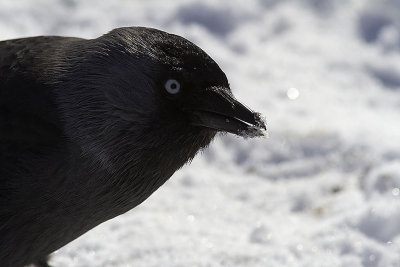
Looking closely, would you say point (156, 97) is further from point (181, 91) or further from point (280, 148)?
point (280, 148)

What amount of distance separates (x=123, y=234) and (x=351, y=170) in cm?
172

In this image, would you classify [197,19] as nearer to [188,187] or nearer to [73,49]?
[188,187]

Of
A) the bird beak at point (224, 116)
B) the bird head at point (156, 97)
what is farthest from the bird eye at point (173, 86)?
the bird beak at point (224, 116)

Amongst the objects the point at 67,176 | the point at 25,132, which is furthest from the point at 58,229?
the point at 25,132

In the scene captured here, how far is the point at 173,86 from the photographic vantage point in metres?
3.25

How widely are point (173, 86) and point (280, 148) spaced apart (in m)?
2.29

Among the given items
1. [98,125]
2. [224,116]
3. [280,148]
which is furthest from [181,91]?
[280,148]

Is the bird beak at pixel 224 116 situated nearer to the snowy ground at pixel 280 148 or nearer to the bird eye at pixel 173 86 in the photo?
the bird eye at pixel 173 86

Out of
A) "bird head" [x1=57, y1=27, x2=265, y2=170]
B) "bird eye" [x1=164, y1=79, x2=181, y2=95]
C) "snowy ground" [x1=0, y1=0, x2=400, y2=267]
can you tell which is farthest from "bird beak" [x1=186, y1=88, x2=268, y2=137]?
"snowy ground" [x1=0, y1=0, x2=400, y2=267]

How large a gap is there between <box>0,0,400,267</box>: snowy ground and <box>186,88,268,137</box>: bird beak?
127 centimetres

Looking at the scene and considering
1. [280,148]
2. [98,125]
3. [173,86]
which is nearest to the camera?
[173,86]

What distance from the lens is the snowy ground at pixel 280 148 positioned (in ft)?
14.3

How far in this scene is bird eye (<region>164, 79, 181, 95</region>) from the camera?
324cm

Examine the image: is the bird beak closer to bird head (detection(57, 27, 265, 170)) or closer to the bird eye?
bird head (detection(57, 27, 265, 170))
